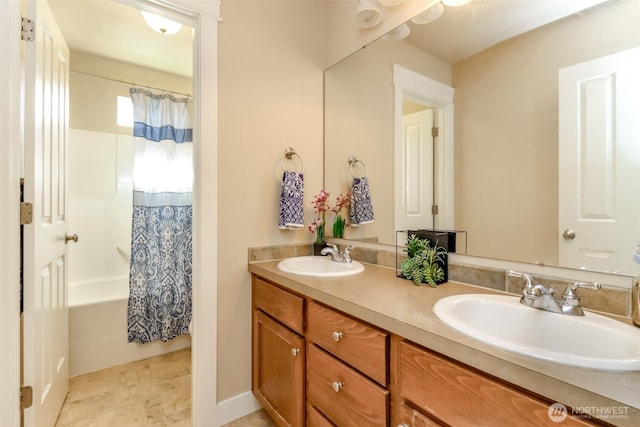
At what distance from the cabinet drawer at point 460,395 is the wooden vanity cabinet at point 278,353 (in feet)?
1.77

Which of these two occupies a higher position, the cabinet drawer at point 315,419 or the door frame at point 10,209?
the door frame at point 10,209

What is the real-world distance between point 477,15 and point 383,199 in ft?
2.99

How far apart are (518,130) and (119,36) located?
271 cm

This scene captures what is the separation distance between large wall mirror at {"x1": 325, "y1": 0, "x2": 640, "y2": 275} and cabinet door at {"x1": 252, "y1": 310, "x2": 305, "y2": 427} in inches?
28.6

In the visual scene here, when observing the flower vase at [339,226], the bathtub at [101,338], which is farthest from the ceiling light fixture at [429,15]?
the bathtub at [101,338]

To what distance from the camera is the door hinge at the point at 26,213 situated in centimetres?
117

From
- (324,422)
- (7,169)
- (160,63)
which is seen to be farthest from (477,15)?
(160,63)

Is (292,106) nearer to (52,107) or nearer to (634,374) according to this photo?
(52,107)

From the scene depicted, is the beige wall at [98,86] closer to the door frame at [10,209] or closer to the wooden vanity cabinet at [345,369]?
the door frame at [10,209]

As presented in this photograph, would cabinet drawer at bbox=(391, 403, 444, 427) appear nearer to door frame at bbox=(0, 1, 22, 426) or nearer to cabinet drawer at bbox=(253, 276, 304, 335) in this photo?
cabinet drawer at bbox=(253, 276, 304, 335)

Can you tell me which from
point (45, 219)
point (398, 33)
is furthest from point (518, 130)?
point (45, 219)

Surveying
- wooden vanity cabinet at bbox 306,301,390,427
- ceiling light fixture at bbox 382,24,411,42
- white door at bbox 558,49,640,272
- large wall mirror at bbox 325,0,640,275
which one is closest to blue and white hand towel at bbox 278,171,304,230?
large wall mirror at bbox 325,0,640,275

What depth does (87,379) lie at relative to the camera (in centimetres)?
199

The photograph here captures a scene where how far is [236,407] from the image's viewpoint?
1.61 meters
